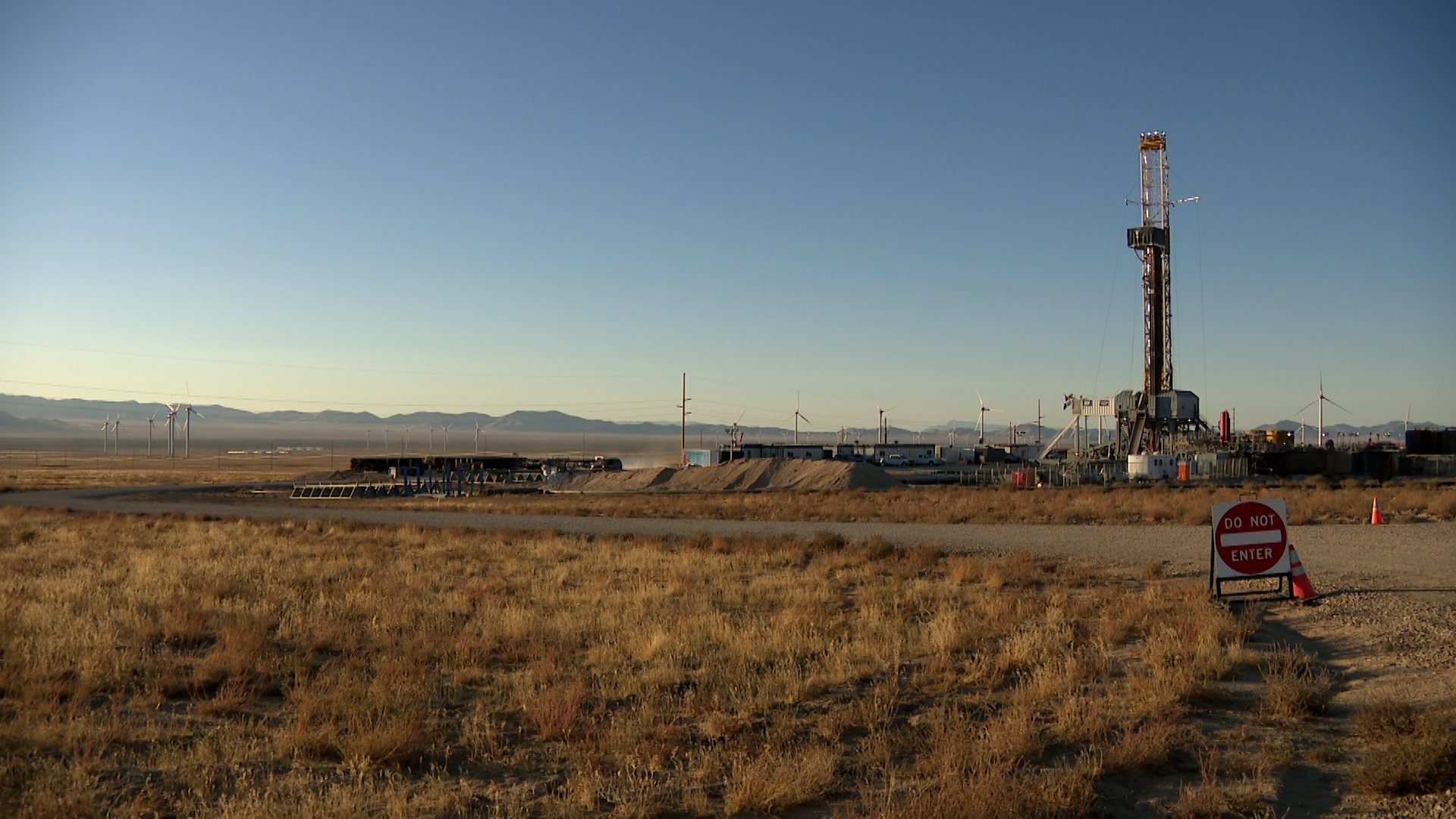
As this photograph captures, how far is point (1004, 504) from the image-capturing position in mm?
37875

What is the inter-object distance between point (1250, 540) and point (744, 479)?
49.5m

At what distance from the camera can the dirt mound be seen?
58781mm

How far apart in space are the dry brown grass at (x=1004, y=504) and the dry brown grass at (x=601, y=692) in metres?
16.2

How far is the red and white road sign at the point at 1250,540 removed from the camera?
44.7 ft

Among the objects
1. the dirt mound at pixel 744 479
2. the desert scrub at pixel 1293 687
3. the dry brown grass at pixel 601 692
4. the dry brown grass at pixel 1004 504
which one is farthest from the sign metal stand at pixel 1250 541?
the dirt mound at pixel 744 479

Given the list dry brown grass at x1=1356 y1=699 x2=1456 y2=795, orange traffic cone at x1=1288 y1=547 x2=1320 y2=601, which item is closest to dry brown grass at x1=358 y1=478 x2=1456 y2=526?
orange traffic cone at x1=1288 y1=547 x2=1320 y2=601

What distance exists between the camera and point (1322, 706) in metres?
8.55

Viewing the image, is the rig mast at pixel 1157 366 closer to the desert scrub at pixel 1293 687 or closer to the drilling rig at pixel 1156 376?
the drilling rig at pixel 1156 376

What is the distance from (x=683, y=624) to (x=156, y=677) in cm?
598

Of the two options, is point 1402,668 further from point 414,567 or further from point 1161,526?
point 1161,526

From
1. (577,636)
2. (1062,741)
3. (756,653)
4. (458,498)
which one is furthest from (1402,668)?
(458,498)

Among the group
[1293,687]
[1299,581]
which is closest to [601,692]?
[1293,687]

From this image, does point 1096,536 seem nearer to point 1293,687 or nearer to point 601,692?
point 1293,687

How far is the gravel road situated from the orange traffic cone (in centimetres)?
131
